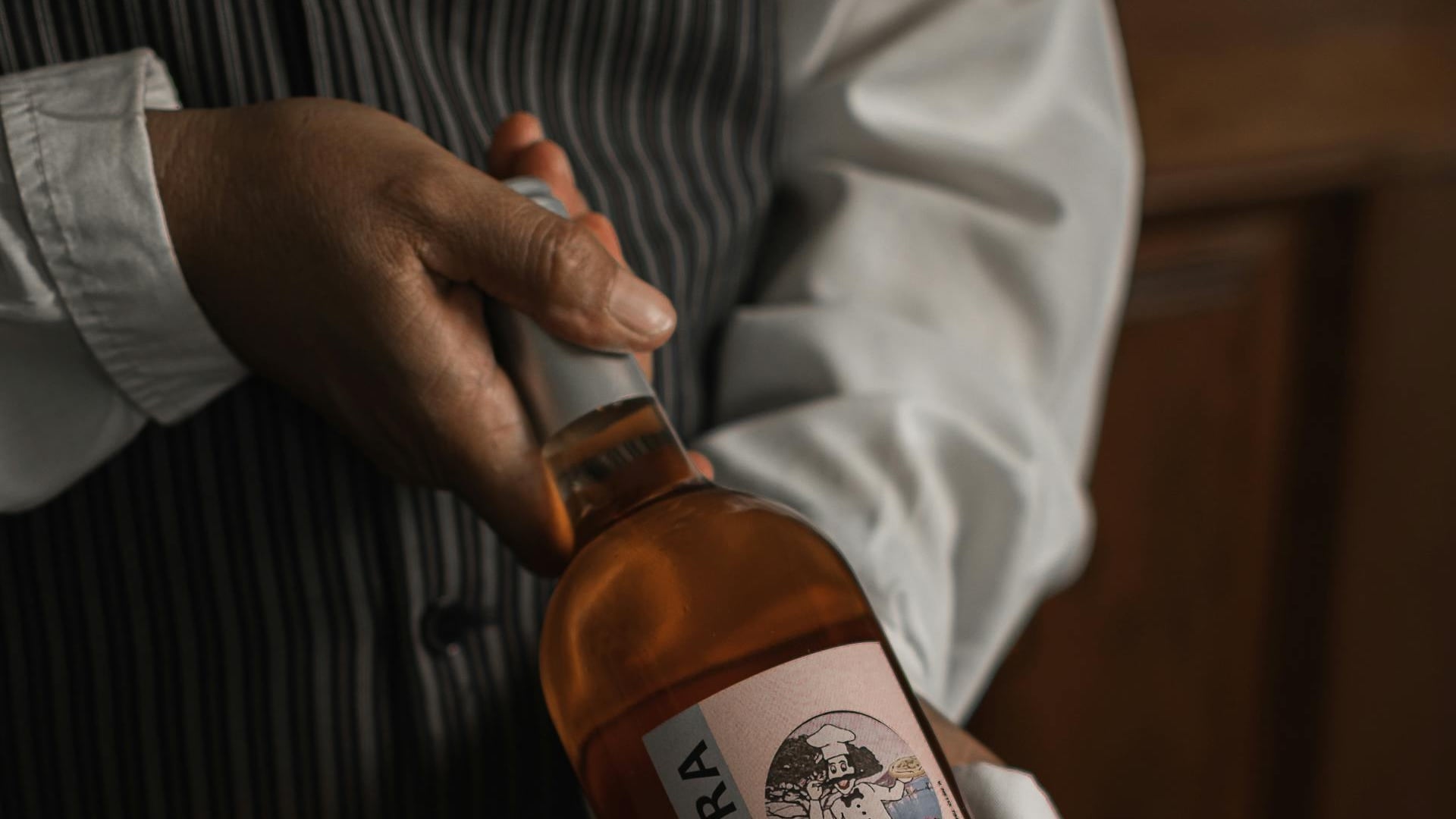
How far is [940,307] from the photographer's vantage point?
23.6 inches

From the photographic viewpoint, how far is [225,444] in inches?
16.8

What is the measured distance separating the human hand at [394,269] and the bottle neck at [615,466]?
0.02 m

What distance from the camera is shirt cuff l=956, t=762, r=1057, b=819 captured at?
0.37 m

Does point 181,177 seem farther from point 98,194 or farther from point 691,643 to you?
point 691,643

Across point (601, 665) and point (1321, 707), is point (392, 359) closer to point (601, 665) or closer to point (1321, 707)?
point (601, 665)

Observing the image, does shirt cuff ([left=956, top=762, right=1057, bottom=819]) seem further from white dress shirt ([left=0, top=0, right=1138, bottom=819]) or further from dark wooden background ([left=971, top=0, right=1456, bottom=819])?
dark wooden background ([left=971, top=0, right=1456, bottom=819])

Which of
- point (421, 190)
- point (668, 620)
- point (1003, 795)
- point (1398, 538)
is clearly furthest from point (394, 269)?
point (1398, 538)

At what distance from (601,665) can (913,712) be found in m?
0.09

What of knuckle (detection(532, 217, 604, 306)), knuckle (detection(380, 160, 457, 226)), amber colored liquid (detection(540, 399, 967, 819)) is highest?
knuckle (detection(380, 160, 457, 226))

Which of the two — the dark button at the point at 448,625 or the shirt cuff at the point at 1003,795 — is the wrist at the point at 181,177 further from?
the shirt cuff at the point at 1003,795

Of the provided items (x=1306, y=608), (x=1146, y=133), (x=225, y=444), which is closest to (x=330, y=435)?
(x=225, y=444)

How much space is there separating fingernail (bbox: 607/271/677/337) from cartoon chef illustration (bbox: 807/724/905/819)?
13 cm

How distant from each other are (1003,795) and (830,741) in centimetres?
10

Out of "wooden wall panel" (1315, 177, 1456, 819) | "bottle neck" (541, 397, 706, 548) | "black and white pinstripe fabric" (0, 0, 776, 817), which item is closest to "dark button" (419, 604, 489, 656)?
"black and white pinstripe fabric" (0, 0, 776, 817)
